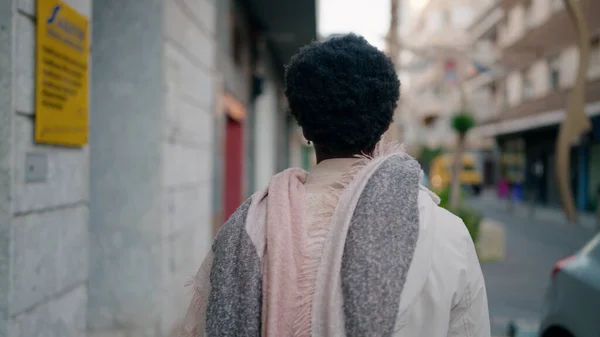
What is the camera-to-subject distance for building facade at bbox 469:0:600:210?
Result: 1981cm

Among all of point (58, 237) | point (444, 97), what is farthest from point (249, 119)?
point (444, 97)

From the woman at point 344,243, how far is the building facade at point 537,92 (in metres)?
13.5

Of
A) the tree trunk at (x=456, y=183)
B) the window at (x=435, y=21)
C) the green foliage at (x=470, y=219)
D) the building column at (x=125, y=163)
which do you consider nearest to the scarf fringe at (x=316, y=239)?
the building column at (x=125, y=163)

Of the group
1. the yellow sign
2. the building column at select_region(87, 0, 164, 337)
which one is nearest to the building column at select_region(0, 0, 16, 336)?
the yellow sign

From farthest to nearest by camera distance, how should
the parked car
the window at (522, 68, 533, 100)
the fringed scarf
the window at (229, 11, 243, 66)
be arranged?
the window at (522, 68, 533, 100) → the window at (229, 11, 243, 66) → the parked car → the fringed scarf

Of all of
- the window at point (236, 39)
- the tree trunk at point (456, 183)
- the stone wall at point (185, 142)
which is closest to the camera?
the stone wall at point (185, 142)

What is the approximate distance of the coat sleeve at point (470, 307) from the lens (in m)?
1.39

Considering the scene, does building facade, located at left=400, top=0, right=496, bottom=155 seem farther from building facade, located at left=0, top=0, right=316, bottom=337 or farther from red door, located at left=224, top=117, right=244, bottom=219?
building facade, located at left=0, top=0, right=316, bottom=337

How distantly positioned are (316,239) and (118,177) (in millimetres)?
3212

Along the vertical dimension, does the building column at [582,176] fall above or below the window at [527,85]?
below

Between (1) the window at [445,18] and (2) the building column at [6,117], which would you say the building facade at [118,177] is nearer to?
(2) the building column at [6,117]

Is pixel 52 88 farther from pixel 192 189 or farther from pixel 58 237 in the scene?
pixel 192 189

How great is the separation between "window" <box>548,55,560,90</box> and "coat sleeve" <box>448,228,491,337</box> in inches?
889

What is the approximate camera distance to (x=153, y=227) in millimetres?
4363
